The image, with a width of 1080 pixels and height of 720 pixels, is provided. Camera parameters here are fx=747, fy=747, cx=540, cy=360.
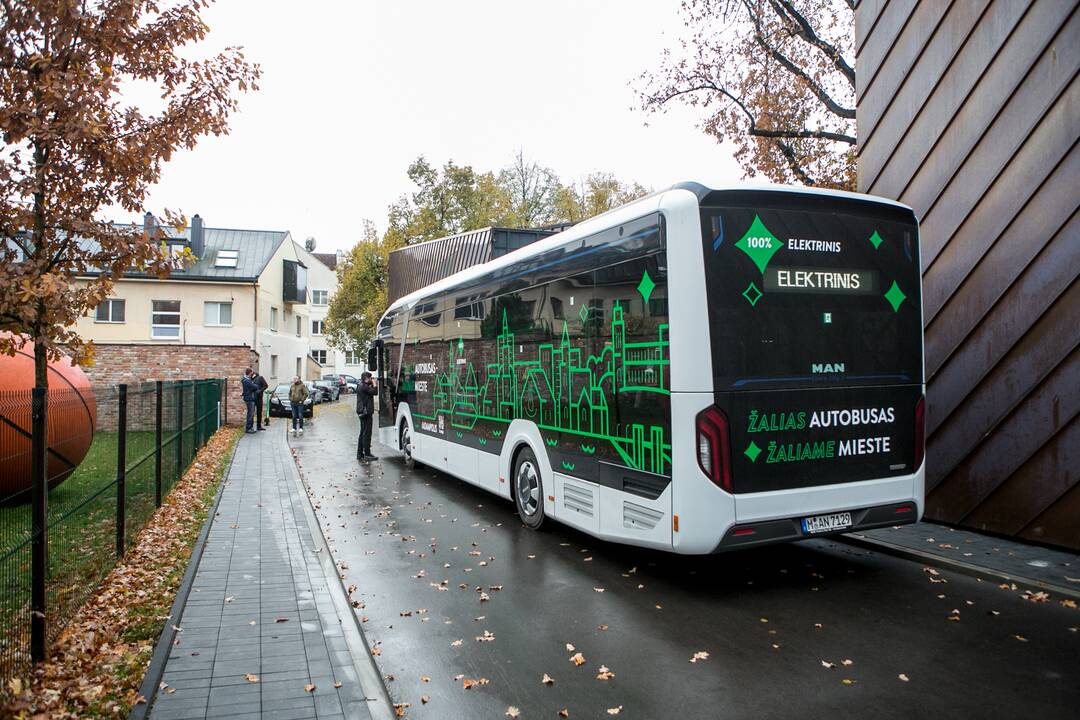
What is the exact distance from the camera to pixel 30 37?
5.36 meters

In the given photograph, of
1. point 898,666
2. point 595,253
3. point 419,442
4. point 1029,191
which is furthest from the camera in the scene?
point 419,442

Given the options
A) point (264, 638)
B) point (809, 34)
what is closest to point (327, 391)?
point (809, 34)

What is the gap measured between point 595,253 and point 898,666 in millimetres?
4131

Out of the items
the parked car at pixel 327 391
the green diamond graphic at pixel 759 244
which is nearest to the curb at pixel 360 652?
the green diamond graphic at pixel 759 244

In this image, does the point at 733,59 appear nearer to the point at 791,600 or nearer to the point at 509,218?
the point at 791,600

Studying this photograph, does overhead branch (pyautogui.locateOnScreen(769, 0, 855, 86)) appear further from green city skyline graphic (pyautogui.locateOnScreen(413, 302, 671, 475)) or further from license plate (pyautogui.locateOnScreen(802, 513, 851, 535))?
license plate (pyautogui.locateOnScreen(802, 513, 851, 535))

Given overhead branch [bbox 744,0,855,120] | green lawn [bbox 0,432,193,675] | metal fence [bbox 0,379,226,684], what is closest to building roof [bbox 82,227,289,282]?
overhead branch [bbox 744,0,855,120]

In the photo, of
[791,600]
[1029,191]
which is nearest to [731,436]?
[791,600]

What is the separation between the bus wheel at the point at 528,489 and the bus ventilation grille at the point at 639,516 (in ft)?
6.24

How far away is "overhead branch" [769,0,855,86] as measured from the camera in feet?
63.4

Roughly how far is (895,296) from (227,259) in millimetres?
37527

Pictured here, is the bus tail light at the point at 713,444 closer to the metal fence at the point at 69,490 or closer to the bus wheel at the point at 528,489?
the bus wheel at the point at 528,489

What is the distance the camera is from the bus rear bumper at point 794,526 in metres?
5.84

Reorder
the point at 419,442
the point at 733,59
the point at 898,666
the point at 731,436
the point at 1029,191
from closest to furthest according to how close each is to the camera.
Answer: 1. the point at 898,666
2. the point at 731,436
3. the point at 1029,191
4. the point at 419,442
5. the point at 733,59
